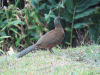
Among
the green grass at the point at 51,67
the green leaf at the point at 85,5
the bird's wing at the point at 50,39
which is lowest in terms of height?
the green grass at the point at 51,67

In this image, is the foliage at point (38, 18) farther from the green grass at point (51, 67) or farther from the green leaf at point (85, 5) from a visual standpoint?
the green grass at point (51, 67)

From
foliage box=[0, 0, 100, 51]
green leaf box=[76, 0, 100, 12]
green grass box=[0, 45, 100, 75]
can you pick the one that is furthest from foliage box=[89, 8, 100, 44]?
green grass box=[0, 45, 100, 75]

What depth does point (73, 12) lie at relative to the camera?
7.09 metres

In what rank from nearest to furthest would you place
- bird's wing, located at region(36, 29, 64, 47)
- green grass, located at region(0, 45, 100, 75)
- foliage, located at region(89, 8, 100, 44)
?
1. green grass, located at region(0, 45, 100, 75)
2. bird's wing, located at region(36, 29, 64, 47)
3. foliage, located at region(89, 8, 100, 44)

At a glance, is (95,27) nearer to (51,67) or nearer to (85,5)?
(85,5)

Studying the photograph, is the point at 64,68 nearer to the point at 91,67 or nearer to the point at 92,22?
the point at 91,67

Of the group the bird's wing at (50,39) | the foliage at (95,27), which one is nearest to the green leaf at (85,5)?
the foliage at (95,27)

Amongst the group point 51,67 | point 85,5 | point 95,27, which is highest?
point 85,5

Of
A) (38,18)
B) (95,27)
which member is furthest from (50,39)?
(95,27)

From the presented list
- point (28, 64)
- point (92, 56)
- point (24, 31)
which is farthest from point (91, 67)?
point (24, 31)

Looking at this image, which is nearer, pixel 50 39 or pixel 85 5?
pixel 50 39

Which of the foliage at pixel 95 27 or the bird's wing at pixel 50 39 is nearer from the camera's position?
the bird's wing at pixel 50 39

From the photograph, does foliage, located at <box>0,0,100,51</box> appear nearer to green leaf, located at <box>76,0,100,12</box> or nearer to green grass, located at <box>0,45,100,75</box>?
green leaf, located at <box>76,0,100,12</box>

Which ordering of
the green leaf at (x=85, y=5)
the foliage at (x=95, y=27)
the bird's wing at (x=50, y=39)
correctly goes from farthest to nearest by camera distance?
the green leaf at (x=85, y=5), the foliage at (x=95, y=27), the bird's wing at (x=50, y=39)
